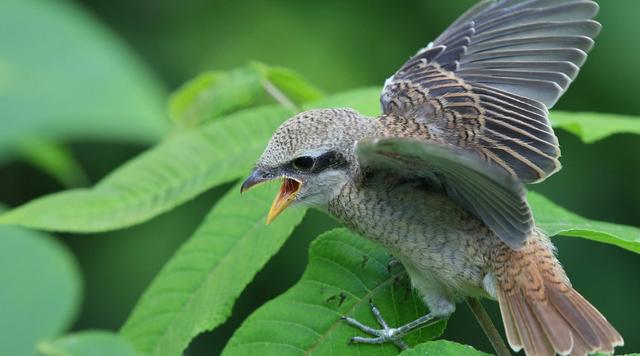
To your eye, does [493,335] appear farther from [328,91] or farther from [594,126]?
[328,91]

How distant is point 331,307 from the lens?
8.73 feet

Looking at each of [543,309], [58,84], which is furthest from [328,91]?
[58,84]

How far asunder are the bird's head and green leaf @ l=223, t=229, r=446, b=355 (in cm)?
16

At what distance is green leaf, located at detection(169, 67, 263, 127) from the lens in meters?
3.53

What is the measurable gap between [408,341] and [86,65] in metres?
1.21

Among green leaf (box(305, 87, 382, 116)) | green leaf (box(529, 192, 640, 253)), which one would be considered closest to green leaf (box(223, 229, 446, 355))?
green leaf (box(529, 192, 640, 253))

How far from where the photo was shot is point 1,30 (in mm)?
2764

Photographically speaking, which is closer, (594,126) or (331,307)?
(331,307)

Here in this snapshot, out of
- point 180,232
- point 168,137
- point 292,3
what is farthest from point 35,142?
point 292,3

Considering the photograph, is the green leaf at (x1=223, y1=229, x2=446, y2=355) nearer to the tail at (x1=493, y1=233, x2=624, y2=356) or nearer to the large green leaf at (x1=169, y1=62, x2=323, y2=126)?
the tail at (x1=493, y1=233, x2=624, y2=356)

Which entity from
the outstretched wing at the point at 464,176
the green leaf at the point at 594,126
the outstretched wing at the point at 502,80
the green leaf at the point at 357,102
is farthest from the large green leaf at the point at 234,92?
the green leaf at the point at 594,126

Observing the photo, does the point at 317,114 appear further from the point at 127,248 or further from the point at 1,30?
the point at 127,248

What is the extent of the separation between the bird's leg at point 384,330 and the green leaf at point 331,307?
2 centimetres

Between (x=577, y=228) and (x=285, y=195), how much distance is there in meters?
0.90
